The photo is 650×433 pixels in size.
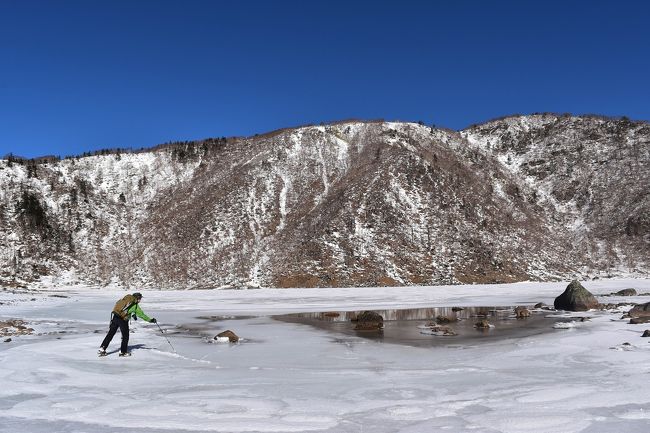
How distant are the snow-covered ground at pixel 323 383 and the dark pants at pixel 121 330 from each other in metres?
0.39

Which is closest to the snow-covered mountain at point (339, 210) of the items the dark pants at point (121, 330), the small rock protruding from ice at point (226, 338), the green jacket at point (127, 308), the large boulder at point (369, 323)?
the large boulder at point (369, 323)

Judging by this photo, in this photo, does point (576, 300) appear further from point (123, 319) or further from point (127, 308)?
point (123, 319)

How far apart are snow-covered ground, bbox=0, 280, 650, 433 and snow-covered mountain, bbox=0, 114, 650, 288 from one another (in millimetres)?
34753

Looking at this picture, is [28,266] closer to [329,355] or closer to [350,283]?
[350,283]

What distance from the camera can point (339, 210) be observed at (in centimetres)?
6100

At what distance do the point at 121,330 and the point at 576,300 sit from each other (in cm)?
2177

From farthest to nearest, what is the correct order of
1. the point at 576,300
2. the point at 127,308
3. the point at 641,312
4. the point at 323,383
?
the point at 576,300 < the point at 641,312 < the point at 127,308 < the point at 323,383

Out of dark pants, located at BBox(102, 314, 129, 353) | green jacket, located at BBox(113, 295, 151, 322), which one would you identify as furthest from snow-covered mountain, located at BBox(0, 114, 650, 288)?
dark pants, located at BBox(102, 314, 129, 353)

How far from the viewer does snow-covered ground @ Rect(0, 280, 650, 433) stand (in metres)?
7.79

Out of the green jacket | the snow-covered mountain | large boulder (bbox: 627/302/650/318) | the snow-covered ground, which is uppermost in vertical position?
the snow-covered mountain

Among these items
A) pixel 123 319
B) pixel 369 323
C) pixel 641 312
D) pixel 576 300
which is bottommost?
pixel 369 323

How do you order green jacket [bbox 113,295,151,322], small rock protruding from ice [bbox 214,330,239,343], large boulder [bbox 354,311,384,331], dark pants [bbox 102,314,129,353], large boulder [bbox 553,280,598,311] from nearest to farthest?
dark pants [bbox 102,314,129,353] < green jacket [bbox 113,295,151,322] < small rock protruding from ice [bbox 214,330,239,343] < large boulder [bbox 354,311,384,331] < large boulder [bbox 553,280,598,311]

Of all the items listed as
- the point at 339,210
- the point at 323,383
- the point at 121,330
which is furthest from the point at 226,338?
the point at 339,210

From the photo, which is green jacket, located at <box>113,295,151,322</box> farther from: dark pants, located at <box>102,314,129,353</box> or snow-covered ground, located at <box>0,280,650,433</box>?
snow-covered ground, located at <box>0,280,650,433</box>
